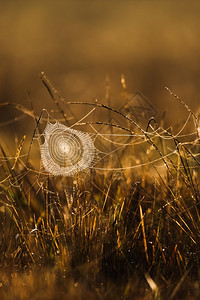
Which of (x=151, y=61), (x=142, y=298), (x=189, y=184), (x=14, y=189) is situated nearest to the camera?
(x=142, y=298)

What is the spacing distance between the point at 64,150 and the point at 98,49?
673 cm

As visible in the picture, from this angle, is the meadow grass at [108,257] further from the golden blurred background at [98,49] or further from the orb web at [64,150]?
the golden blurred background at [98,49]

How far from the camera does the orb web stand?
2254mm

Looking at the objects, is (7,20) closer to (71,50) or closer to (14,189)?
(71,50)

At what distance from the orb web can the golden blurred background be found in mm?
2273

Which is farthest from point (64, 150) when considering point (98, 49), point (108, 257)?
point (98, 49)

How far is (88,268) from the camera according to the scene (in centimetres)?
170

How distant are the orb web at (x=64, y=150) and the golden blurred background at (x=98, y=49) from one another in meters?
2.27

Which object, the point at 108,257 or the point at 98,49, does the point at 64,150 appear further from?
the point at 98,49

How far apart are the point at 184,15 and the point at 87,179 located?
8595 mm

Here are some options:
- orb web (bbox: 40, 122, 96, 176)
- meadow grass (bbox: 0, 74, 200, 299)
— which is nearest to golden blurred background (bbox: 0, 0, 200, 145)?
orb web (bbox: 40, 122, 96, 176)

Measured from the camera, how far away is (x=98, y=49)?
28.8ft

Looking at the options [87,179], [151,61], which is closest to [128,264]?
[87,179]

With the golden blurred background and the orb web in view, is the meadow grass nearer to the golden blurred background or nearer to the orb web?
the orb web
